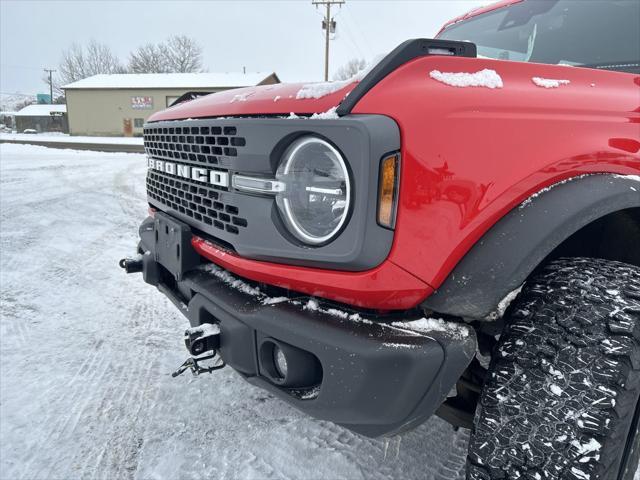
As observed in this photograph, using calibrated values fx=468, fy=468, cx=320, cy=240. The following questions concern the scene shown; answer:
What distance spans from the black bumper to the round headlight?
0.25 metres

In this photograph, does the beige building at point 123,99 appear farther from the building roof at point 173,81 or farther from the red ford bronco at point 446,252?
the red ford bronco at point 446,252

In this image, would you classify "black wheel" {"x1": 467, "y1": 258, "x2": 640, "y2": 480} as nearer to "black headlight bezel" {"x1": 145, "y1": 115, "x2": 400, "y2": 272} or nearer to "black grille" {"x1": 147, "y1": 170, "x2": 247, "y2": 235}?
"black headlight bezel" {"x1": 145, "y1": 115, "x2": 400, "y2": 272}

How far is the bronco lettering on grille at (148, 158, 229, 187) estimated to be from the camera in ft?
5.64

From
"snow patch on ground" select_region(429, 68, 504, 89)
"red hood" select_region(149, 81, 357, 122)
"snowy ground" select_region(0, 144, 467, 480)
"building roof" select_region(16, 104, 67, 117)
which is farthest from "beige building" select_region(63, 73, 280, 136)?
"snow patch on ground" select_region(429, 68, 504, 89)

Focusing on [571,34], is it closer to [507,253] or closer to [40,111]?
[507,253]

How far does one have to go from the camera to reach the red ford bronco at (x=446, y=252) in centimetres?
130

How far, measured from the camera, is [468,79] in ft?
4.46

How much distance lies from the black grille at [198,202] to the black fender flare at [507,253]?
74 centimetres

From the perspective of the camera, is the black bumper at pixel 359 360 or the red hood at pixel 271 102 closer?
the black bumper at pixel 359 360

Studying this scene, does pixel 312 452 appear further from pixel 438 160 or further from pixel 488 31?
pixel 488 31

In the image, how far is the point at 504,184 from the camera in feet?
4.41

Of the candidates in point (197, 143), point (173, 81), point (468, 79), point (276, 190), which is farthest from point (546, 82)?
point (173, 81)

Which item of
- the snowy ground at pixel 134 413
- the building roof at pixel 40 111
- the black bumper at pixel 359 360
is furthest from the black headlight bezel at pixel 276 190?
the building roof at pixel 40 111

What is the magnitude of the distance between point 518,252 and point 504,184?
0.65ft
